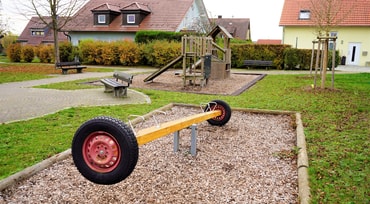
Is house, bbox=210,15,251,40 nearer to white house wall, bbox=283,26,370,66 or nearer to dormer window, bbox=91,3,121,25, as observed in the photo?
white house wall, bbox=283,26,370,66

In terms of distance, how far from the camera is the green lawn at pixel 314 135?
12.1 feet

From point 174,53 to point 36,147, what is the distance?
65.2 ft

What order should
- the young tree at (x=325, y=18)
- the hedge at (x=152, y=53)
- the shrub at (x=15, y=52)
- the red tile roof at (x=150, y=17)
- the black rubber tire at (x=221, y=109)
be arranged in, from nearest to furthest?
the black rubber tire at (x=221, y=109) < the young tree at (x=325, y=18) < the hedge at (x=152, y=53) < the shrub at (x=15, y=52) < the red tile roof at (x=150, y=17)

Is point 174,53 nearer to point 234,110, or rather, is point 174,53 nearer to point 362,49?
point 234,110

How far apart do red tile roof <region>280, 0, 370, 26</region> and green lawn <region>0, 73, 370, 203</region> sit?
2426cm

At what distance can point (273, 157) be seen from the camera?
4.75 meters

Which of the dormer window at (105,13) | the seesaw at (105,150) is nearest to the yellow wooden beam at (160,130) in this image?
the seesaw at (105,150)

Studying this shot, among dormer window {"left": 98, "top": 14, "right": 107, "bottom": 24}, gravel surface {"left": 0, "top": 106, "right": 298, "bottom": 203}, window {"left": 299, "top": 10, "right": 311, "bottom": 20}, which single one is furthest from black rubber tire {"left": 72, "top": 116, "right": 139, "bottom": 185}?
window {"left": 299, "top": 10, "right": 311, "bottom": 20}

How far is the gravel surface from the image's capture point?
3422mm

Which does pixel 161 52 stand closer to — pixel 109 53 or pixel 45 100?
pixel 109 53

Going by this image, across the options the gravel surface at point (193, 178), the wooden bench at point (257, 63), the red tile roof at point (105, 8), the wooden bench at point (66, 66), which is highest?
the red tile roof at point (105, 8)

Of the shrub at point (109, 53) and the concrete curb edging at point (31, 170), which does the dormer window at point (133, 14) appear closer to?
the shrub at point (109, 53)

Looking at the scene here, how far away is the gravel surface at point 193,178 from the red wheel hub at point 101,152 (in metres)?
0.36

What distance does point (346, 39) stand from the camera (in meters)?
33.2
